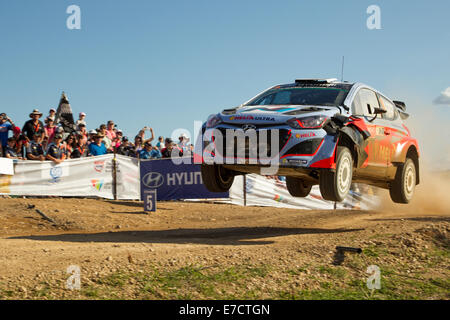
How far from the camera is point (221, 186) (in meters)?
8.20

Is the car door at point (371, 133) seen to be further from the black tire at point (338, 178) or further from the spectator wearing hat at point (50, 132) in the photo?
the spectator wearing hat at point (50, 132)

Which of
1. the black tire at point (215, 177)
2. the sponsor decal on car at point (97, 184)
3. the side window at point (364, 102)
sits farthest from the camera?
the sponsor decal on car at point (97, 184)

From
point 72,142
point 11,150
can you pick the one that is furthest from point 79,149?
point 11,150

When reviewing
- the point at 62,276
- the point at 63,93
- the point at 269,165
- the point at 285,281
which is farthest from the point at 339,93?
the point at 63,93

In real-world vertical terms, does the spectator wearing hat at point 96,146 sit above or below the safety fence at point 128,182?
above

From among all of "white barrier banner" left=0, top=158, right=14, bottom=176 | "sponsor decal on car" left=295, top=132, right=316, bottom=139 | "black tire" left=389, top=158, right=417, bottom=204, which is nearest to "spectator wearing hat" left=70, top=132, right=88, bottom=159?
"white barrier banner" left=0, top=158, right=14, bottom=176

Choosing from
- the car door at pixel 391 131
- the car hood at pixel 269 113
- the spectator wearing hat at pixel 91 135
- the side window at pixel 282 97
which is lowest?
the spectator wearing hat at pixel 91 135

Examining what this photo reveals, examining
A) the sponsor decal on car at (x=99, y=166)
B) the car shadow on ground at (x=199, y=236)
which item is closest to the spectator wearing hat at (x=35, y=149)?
the sponsor decal on car at (x=99, y=166)

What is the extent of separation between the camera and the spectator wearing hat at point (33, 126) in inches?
584

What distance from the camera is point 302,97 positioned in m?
8.43

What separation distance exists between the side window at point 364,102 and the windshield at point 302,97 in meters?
0.31

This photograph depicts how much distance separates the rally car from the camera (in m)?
7.19

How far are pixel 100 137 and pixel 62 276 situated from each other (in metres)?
10.2
